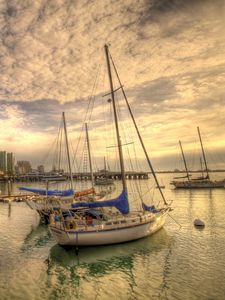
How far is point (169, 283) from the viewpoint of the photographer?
14953mm

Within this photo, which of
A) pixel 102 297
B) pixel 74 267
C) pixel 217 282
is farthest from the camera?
pixel 74 267

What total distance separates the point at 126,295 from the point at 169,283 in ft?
9.32

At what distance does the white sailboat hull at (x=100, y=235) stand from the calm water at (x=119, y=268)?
0.58 m

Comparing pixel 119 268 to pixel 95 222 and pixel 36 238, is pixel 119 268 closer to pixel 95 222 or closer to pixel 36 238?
pixel 95 222

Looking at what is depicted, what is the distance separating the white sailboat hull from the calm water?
1.92ft

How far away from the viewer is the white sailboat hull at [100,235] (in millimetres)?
20703

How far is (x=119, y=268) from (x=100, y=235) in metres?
4.05

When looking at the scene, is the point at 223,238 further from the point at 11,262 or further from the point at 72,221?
Answer: the point at 11,262

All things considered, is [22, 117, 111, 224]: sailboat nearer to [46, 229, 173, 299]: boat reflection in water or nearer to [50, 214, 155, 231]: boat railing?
[50, 214, 155, 231]: boat railing

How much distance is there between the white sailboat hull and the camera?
67.9 ft

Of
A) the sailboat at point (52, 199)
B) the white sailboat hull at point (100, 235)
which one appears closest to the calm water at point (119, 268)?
the white sailboat hull at point (100, 235)

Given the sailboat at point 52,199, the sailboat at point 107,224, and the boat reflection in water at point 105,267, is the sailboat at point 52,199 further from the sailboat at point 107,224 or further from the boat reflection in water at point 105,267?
the boat reflection in water at point 105,267

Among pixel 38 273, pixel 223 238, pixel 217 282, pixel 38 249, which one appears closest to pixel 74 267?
pixel 38 273

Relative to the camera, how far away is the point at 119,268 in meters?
17.6
